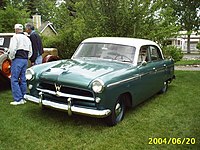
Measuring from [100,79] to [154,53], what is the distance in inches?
112

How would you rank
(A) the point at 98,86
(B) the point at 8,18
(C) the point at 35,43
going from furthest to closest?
1. (B) the point at 8,18
2. (C) the point at 35,43
3. (A) the point at 98,86

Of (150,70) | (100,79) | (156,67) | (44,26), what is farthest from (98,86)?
(44,26)

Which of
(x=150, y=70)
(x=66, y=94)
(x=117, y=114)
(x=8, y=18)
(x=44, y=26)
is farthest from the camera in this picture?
(x=44, y=26)

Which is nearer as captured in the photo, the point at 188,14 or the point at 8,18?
the point at 8,18

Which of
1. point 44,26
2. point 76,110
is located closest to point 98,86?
point 76,110

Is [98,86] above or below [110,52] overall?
below

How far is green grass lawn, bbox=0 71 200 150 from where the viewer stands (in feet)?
12.4

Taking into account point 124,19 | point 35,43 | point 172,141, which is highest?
point 124,19

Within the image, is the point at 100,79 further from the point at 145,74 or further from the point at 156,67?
the point at 156,67

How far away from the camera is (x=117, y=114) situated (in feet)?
15.3

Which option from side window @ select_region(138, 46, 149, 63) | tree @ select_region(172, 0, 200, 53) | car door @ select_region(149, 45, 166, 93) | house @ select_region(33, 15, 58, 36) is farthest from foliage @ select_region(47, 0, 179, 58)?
tree @ select_region(172, 0, 200, 53)

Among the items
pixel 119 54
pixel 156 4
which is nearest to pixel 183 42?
pixel 156 4

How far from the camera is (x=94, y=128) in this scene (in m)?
4.42

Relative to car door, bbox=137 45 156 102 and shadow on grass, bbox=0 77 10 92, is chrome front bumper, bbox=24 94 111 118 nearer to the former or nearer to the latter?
car door, bbox=137 45 156 102
